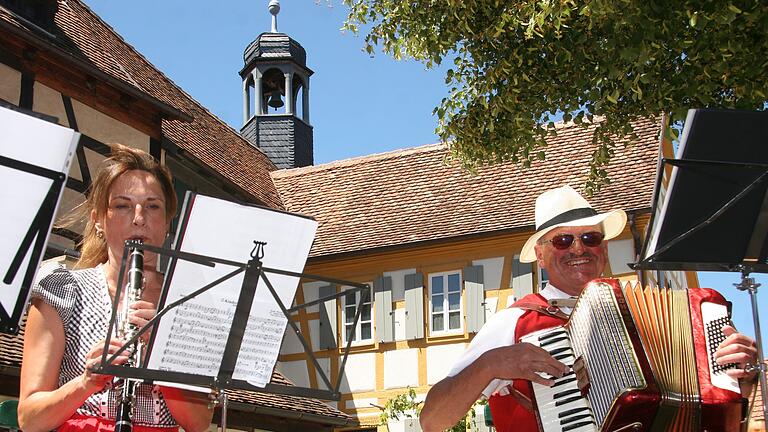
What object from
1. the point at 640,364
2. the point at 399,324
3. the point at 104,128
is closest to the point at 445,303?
the point at 399,324

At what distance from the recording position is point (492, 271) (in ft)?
68.3

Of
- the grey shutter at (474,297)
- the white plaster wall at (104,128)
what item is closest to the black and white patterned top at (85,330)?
the white plaster wall at (104,128)

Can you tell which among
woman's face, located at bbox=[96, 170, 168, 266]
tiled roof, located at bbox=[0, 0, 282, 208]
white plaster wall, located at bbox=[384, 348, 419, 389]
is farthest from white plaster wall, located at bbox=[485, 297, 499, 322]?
woman's face, located at bbox=[96, 170, 168, 266]

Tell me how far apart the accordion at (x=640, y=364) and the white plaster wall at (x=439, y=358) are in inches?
655

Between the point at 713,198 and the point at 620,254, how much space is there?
1600 centimetres

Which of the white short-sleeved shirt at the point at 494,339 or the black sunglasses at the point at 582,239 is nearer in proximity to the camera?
the white short-sleeved shirt at the point at 494,339

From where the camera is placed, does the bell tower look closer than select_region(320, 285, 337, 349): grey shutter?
No

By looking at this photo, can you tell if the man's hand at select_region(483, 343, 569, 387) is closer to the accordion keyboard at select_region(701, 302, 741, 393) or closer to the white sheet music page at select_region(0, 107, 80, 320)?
the accordion keyboard at select_region(701, 302, 741, 393)

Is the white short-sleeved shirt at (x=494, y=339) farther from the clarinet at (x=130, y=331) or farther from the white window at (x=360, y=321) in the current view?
the white window at (x=360, y=321)

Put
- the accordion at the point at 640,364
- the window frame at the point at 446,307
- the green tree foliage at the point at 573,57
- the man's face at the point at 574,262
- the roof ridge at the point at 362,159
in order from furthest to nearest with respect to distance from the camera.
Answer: the roof ridge at the point at 362,159, the window frame at the point at 446,307, the green tree foliage at the point at 573,57, the man's face at the point at 574,262, the accordion at the point at 640,364

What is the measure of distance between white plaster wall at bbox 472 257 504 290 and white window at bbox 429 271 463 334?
1.83 ft

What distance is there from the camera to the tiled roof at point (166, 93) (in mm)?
15547

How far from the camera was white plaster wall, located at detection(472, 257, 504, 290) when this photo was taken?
817 inches

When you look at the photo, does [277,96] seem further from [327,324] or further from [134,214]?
[134,214]
